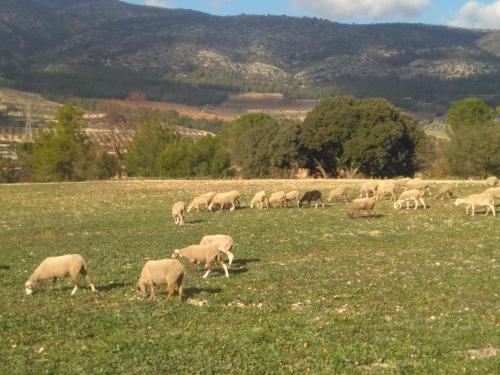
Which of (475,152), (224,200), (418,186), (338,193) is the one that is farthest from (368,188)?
(475,152)

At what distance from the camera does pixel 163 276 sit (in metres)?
16.3

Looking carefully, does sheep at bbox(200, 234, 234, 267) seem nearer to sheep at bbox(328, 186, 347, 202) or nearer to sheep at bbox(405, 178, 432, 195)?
sheep at bbox(328, 186, 347, 202)

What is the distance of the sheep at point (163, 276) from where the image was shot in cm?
1616

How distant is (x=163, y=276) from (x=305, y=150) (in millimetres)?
61886

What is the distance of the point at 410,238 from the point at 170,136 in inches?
3047

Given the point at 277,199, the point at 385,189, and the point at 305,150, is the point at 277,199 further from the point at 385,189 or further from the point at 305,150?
the point at 305,150

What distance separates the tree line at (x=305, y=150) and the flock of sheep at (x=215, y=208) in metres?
27.2

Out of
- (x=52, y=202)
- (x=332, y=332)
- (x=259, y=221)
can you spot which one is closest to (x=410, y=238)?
(x=259, y=221)

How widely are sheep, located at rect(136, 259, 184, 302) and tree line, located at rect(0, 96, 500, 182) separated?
2318 inches

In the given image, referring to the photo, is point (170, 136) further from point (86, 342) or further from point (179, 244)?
point (86, 342)

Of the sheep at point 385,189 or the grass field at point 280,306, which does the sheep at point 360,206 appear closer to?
the grass field at point 280,306

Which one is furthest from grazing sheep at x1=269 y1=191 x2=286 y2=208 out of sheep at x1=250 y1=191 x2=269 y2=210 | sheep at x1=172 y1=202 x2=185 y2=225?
sheep at x1=172 y1=202 x2=185 y2=225

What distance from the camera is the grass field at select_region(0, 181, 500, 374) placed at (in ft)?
38.8

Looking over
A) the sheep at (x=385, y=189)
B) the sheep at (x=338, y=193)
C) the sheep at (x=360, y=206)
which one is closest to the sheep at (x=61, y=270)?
the sheep at (x=360, y=206)
